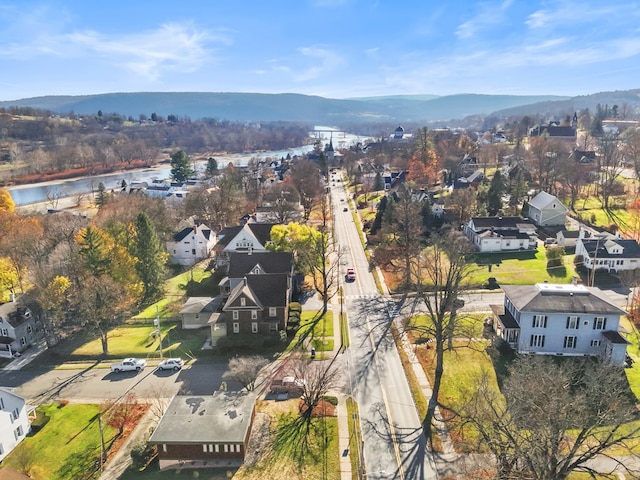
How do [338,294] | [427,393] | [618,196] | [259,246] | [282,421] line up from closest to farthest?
[282,421], [427,393], [338,294], [259,246], [618,196]

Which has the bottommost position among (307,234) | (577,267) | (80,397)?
(80,397)

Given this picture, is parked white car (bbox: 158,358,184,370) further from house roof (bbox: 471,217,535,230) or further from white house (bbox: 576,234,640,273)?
house roof (bbox: 471,217,535,230)

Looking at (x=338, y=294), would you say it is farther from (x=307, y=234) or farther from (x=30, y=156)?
(x=30, y=156)

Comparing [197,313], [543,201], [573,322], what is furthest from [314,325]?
[543,201]

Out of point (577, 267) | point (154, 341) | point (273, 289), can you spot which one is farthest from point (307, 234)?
point (577, 267)

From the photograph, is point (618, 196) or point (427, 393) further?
point (618, 196)

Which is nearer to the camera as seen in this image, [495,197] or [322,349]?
[322,349]

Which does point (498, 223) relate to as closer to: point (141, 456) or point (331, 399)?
point (331, 399)

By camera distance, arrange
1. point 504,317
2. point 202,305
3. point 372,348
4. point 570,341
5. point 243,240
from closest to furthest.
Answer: point 570,341 → point 372,348 → point 504,317 → point 202,305 → point 243,240
